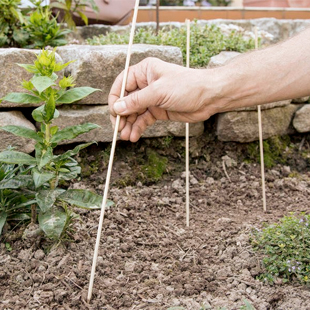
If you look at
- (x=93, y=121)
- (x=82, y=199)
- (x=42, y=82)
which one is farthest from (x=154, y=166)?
(x=42, y=82)

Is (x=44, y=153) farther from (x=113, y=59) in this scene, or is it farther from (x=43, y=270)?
(x=113, y=59)

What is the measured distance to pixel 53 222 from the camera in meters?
2.40

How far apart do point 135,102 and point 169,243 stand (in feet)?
3.14

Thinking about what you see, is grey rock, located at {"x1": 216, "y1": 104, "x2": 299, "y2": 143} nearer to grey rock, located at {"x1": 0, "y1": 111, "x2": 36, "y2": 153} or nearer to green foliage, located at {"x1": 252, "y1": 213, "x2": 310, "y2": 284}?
green foliage, located at {"x1": 252, "y1": 213, "x2": 310, "y2": 284}

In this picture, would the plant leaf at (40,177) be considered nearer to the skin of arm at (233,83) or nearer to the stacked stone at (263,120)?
the skin of arm at (233,83)

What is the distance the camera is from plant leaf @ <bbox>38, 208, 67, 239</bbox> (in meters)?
2.38

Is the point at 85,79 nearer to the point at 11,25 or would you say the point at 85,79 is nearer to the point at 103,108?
the point at 103,108

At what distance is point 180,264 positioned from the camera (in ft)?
8.42

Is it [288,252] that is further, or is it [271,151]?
[271,151]

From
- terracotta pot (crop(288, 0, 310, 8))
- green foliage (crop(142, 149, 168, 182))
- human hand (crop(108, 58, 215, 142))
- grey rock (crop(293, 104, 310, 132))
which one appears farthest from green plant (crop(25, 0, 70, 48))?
terracotta pot (crop(288, 0, 310, 8))

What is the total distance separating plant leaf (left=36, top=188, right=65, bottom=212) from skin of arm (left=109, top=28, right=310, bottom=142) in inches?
19.9

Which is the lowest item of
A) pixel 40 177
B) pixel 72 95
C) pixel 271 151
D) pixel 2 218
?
pixel 271 151

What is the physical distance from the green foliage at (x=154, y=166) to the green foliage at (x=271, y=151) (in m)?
0.75

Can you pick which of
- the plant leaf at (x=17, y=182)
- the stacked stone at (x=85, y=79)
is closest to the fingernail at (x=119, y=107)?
the plant leaf at (x=17, y=182)
